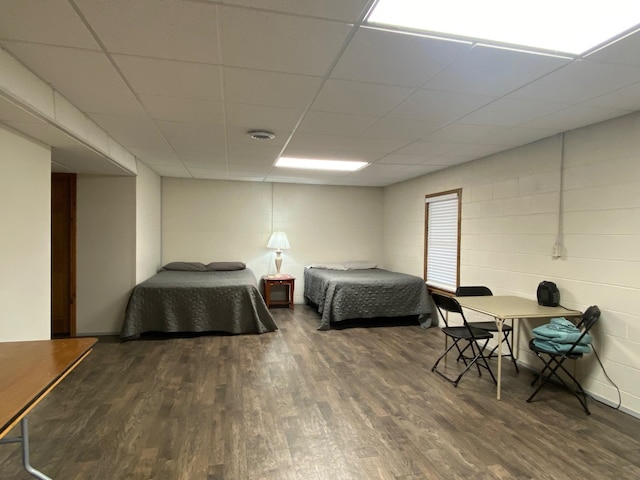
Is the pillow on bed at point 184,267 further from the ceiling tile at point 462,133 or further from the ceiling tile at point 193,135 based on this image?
the ceiling tile at point 462,133

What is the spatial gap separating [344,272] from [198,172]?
2905 millimetres

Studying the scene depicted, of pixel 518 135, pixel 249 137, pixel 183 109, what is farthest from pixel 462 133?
pixel 183 109

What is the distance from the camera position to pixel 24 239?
8.72ft

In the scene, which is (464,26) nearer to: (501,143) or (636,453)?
(501,143)

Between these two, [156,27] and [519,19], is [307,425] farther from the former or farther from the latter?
[519,19]

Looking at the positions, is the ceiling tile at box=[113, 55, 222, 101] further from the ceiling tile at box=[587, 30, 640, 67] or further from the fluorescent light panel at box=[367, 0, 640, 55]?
the ceiling tile at box=[587, 30, 640, 67]

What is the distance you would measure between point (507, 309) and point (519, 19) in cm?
227

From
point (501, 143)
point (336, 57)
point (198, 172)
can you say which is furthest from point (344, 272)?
point (336, 57)

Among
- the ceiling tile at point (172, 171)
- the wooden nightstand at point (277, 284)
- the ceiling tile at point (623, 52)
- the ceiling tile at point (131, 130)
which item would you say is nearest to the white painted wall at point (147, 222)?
the ceiling tile at point (172, 171)

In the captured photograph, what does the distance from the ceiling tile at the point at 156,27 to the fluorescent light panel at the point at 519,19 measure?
2.54ft

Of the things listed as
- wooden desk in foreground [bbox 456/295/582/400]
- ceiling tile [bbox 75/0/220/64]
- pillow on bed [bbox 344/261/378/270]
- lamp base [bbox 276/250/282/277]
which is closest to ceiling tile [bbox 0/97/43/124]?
ceiling tile [bbox 75/0/220/64]

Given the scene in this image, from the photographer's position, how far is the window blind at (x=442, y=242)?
483 centimetres

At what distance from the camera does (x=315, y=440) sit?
2.25 m

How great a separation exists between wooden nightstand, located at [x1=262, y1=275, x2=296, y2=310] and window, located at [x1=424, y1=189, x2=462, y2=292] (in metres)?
2.32
